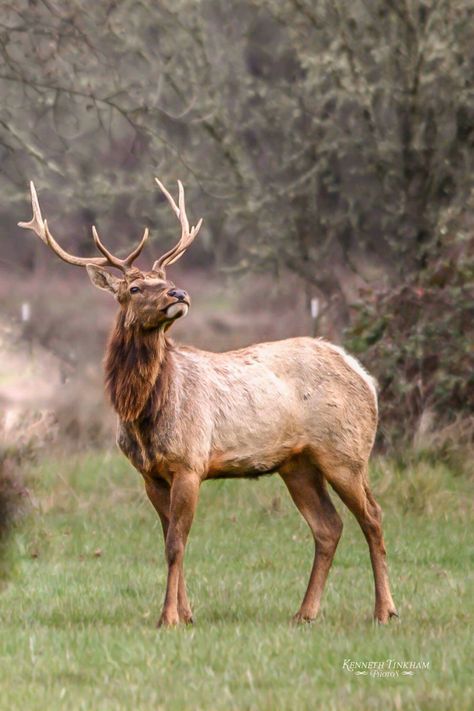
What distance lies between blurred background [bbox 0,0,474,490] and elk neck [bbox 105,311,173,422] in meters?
5.17

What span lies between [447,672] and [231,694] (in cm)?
106

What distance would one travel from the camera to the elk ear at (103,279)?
9.08m

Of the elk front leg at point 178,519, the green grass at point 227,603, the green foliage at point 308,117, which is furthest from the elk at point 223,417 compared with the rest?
the green foliage at point 308,117

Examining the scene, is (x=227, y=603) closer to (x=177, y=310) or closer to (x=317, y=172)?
(x=177, y=310)

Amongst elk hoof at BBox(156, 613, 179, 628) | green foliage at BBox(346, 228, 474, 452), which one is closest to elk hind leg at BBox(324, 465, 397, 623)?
A: elk hoof at BBox(156, 613, 179, 628)

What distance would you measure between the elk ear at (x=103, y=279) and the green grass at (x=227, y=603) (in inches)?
62.3

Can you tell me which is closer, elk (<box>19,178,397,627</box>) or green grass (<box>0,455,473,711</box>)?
green grass (<box>0,455,473,711</box>)

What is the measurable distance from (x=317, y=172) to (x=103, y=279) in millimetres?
10704

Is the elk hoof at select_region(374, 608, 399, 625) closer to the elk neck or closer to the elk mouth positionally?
the elk neck

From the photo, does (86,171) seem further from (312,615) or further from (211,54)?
(312,615)

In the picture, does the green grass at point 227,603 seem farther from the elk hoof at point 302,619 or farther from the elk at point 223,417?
the elk at point 223,417

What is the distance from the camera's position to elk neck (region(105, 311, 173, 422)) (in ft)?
28.8

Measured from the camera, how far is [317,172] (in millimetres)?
19516

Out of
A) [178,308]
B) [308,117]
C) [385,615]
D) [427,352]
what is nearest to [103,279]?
[178,308]
